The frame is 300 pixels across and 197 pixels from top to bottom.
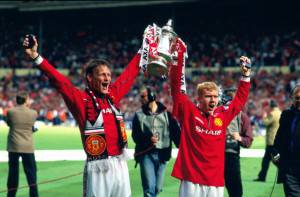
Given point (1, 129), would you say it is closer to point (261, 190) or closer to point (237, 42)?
point (261, 190)

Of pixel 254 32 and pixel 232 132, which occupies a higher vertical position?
pixel 254 32

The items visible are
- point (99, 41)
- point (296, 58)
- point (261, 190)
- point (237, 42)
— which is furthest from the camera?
point (99, 41)

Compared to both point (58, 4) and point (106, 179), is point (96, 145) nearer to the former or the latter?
point (106, 179)

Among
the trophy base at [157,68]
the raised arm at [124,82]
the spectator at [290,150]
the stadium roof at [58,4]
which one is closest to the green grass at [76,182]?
the spectator at [290,150]

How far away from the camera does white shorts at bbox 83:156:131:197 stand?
517 centimetres

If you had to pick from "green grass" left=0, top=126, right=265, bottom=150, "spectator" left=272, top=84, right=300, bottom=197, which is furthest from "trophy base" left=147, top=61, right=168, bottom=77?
"green grass" left=0, top=126, right=265, bottom=150

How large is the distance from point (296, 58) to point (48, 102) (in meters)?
14.2

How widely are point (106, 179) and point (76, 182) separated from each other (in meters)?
7.03

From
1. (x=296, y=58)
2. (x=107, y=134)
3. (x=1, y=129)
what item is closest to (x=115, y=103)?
(x=107, y=134)

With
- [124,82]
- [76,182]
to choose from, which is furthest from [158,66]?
[76,182]

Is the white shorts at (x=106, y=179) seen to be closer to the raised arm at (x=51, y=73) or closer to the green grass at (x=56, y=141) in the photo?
the raised arm at (x=51, y=73)

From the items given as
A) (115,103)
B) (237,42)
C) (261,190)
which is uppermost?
(237,42)

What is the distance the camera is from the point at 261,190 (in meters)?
11.5

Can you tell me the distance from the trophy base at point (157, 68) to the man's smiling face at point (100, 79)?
1.51 feet
